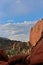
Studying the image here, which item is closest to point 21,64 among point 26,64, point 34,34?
point 26,64

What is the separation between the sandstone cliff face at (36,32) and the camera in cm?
12222

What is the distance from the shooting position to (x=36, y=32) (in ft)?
420

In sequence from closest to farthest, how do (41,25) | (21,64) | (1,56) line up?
(21,64) → (1,56) → (41,25)

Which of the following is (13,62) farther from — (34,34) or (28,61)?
(34,34)

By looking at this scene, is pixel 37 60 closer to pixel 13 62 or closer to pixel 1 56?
pixel 13 62

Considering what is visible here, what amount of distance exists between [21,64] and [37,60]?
1.01 m

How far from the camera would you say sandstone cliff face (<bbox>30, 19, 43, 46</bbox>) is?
122 metres

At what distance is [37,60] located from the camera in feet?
36.8

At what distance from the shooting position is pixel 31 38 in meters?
132

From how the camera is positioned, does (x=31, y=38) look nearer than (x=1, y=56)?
No

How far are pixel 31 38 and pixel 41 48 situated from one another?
395ft

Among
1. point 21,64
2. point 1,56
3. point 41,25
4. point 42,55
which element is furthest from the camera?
point 41,25

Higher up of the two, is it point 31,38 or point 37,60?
point 31,38

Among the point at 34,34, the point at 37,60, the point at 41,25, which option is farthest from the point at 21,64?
the point at 34,34
